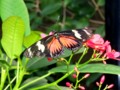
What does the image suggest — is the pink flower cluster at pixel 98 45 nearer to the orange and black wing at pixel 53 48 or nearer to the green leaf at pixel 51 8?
the orange and black wing at pixel 53 48

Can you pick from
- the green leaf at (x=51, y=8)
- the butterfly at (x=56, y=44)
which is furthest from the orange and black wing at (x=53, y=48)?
the green leaf at (x=51, y=8)

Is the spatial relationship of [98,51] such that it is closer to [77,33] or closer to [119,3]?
[77,33]

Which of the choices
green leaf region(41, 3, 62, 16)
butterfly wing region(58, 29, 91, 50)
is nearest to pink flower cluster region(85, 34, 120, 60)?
butterfly wing region(58, 29, 91, 50)

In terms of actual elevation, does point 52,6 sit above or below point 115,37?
above

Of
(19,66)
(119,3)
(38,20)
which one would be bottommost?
(19,66)

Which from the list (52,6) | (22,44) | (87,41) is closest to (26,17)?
(22,44)

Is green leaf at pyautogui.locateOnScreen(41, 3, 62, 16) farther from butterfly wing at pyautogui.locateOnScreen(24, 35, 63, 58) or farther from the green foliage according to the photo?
butterfly wing at pyautogui.locateOnScreen(24, 35, 63, 58)
